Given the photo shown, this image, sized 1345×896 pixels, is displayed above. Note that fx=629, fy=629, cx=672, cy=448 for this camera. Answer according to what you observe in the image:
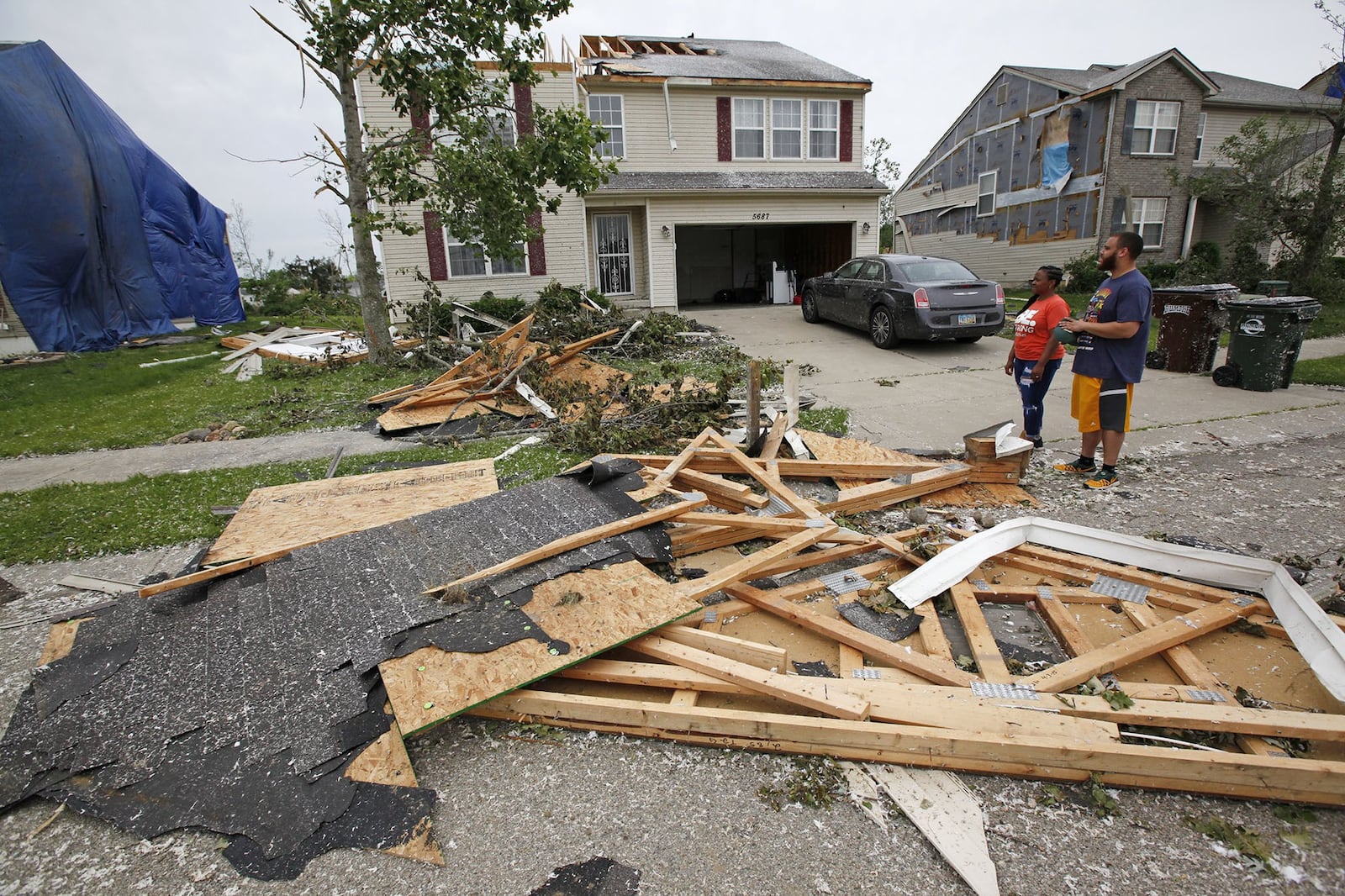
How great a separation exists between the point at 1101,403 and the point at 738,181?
14.4m

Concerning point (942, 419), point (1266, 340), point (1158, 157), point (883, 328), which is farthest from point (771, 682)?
point (1158, 157)

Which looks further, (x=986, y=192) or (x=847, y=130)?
(x=986, y=192)

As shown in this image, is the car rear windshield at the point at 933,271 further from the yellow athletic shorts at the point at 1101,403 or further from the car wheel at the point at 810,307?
the yellow athletic shorts at the point at 1101,403

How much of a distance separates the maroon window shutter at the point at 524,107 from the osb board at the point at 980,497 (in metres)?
14.7

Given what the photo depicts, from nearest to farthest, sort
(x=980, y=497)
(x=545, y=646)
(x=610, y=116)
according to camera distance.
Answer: (x=545, y=646)
(x=980, y=497)
(x=610, y=116)

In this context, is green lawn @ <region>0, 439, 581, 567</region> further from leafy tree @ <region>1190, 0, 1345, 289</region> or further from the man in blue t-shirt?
leafy tree @ <region>1190, 0, 1345, 289</region>

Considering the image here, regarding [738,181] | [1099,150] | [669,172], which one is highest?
[1099,150]

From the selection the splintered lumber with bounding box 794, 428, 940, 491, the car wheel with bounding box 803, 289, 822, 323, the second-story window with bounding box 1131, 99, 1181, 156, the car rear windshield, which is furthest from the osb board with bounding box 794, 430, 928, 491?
the second-story window with bounding box 1131, 99, 1181, 156

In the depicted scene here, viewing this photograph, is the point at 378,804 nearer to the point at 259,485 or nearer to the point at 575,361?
the point at 259,485

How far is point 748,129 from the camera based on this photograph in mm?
18266

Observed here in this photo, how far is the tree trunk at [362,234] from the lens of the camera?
1095cm

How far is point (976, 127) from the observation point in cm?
2525

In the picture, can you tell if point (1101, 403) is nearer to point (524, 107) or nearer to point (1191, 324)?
point (1191, 324)

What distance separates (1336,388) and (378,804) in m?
11.8
